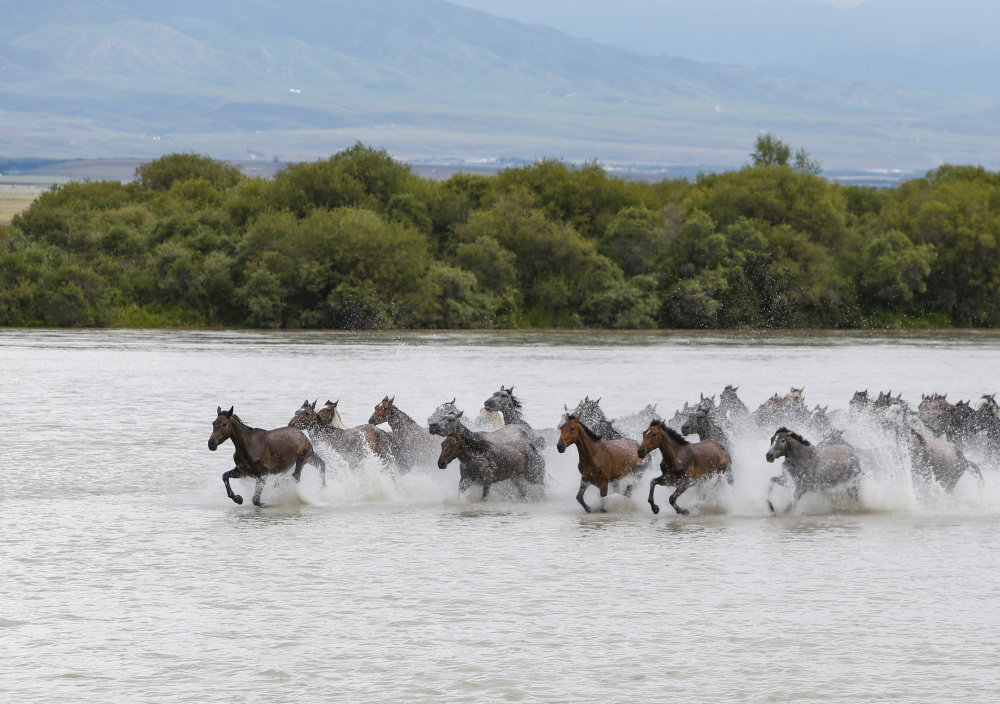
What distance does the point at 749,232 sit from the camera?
58906mm

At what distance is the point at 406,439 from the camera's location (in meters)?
16.7

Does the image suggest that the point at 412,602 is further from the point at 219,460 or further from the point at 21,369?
the point at 21,369

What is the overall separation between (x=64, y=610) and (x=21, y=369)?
26810 millimetres

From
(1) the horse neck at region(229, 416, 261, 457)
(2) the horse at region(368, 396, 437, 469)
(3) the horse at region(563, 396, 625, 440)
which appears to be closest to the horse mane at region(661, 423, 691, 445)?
(3) the horse at region(563, 396, 625, 440)

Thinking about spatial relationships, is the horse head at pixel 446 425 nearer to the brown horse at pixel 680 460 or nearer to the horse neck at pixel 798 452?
the brown horse at pixel 680 460

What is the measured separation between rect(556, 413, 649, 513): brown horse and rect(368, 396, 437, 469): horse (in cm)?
241

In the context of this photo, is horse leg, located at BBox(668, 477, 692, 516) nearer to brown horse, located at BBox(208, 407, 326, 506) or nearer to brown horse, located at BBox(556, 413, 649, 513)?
brown horse, located at BBox(556, 413, 649, 513)

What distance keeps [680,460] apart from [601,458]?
2.95ft

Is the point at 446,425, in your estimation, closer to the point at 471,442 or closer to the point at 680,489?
the point at 471,442

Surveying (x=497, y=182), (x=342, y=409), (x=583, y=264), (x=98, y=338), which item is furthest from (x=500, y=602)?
(x=497, y=182)

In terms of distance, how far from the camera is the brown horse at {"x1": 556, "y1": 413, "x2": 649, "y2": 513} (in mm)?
14508

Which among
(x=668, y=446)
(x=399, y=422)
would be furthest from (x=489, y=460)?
(x=668, y=446)

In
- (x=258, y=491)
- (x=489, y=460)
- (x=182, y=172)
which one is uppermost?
(x=182, y=172)

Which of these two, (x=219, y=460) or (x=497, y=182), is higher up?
(x=497, y=182)
